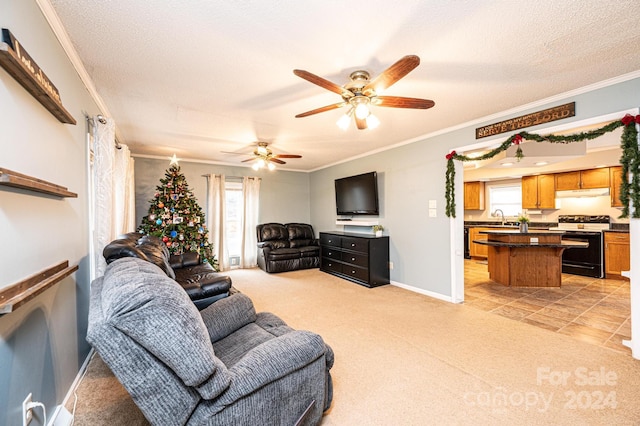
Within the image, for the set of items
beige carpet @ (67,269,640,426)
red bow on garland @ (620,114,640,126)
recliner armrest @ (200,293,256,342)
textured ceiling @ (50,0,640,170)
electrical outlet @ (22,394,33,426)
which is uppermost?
textured ceiling @ (50,0,640,170)

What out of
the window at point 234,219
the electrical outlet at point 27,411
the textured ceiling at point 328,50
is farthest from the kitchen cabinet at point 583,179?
the electrical outlet at point 27,411

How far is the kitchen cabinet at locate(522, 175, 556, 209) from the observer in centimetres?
605

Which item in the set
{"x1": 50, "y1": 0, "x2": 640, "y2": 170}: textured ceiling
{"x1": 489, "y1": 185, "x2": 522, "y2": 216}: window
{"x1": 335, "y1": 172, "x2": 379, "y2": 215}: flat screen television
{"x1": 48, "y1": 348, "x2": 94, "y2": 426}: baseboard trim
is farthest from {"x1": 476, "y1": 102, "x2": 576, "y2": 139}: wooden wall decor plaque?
{"x1": 48, "y1": 348, "x2": 94, "y2": 426}: baseboard trim

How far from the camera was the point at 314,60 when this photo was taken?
7.09 feet

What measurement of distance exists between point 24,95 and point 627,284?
7715mm

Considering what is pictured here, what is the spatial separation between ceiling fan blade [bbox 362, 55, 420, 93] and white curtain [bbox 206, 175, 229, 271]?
15.8ft

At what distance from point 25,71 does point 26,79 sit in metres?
0.07

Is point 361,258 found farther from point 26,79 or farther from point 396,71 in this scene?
point 26,79

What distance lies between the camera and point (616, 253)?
16.4ft

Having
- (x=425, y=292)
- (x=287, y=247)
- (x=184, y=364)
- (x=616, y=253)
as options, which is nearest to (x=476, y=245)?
(x=616, y=253)

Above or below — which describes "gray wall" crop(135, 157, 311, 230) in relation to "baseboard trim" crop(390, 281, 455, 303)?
above

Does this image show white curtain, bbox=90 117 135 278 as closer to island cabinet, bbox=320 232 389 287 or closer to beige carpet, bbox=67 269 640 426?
beige carpet, bbox=67 269 640 426

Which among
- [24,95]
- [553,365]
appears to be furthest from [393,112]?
[24,95]

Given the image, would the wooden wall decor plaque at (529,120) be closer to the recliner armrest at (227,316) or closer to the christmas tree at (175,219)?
the recliner armrest at (227,316)
